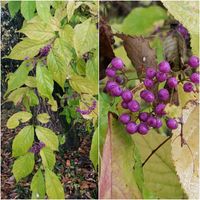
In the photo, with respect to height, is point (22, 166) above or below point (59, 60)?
below

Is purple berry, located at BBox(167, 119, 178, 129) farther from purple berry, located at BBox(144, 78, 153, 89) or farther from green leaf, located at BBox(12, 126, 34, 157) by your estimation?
green leaf, located at BBox(12, 126, 34, 157)

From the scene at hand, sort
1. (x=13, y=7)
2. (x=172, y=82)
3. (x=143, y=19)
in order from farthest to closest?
(x=143, y=19) < (x=13, y=7) < (x=172, y=82)

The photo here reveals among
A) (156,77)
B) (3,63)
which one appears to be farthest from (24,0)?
(156,77)

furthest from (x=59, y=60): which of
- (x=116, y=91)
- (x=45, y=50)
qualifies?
(x=116, y=91)

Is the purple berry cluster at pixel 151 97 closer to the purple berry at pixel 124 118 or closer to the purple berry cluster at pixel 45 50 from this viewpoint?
the purple berry at pixel 124 118

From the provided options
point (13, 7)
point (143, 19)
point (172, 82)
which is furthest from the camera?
point (143, 19)

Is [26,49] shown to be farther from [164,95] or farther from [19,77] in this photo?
[164,95]
